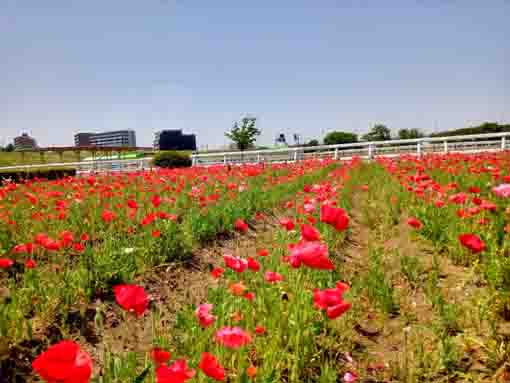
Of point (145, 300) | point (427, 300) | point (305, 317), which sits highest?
point (145, 300)

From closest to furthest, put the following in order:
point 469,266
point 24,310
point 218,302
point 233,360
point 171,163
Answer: point 233,360, point 24,310, point 218,302, point 469,266, point 171,163

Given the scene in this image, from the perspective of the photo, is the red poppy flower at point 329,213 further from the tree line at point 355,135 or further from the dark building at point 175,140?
the dark building at point 175,140

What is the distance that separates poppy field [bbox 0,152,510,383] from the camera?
6.15 feet

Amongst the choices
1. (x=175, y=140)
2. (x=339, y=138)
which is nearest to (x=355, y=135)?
(x=339, y=138)

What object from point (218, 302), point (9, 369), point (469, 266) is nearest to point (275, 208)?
point (469, 266)

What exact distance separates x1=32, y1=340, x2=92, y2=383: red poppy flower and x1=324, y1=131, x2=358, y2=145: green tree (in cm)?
9886

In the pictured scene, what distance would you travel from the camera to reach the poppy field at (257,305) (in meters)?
1.88

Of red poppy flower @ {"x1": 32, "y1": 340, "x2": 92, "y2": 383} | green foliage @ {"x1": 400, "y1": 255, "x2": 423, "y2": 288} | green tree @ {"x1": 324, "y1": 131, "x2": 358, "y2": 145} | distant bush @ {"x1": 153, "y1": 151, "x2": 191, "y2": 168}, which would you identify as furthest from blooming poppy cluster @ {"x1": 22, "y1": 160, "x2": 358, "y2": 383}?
green tree @ {"x1": 324, "y1": 131, "x2": 358, "y2": 145}

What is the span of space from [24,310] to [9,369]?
49 cm

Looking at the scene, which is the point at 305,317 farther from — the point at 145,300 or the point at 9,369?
the point at 9,369

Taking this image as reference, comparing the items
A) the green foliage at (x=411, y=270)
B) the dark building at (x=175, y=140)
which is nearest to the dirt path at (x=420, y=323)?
the green foliage at (x=411, y=270)

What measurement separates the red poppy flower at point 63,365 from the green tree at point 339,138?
3892 inches

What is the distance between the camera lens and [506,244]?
10.3 ft

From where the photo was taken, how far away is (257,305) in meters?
2.75
